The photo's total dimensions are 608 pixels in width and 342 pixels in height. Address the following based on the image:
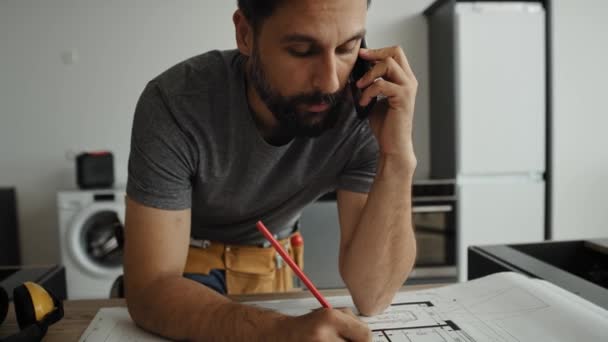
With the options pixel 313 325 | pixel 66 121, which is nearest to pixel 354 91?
pixel 313 325

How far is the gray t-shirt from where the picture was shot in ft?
2.67

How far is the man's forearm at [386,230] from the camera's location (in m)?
0.85

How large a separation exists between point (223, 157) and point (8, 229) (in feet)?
9.71

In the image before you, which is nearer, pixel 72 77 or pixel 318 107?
pixel 318 107

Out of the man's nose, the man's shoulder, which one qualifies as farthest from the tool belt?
the man's nose

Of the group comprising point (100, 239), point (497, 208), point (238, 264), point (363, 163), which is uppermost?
point (363, 163)

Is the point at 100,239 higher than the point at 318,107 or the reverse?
the reverse

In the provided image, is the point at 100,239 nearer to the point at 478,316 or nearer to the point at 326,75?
the point at 326,75

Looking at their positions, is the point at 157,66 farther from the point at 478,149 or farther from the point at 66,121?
the point at 478,149

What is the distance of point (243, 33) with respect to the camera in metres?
0.88

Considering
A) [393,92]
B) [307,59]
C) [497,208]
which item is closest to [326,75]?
[307,59]

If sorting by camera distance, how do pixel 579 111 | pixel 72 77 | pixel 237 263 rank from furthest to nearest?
pixel 579 111
pixel 72 77
pixel 237 263

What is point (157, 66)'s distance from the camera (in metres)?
3.43

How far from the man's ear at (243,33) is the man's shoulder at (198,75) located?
0.22ft
